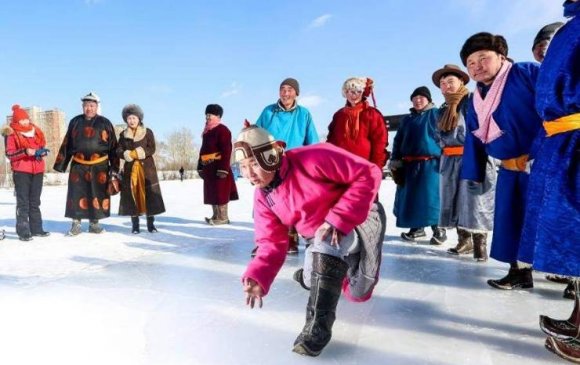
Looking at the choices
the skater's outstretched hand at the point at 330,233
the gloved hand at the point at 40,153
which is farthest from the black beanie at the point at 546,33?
the gloved hand at the point at 40,153

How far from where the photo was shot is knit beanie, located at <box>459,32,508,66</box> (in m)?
2.30

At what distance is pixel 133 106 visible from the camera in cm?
525

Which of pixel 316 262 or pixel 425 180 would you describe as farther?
pixel 425 180

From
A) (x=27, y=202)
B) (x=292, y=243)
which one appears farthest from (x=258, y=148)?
(x=27, y=202)

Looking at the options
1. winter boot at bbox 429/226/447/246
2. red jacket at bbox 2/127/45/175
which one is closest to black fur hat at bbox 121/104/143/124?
red jacket at bbox 2/127/45/175

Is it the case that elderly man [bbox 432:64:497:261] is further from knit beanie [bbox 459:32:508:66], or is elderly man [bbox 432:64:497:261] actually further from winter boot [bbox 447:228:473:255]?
knit beanie [bbox 459:32:508:66]

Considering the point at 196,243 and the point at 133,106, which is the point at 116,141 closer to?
the point at 133,106

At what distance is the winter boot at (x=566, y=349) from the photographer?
1550mm

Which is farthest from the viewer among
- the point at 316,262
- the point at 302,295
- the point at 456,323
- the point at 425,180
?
the point at 425,180

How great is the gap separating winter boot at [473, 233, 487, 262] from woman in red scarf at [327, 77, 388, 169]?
1.12 m

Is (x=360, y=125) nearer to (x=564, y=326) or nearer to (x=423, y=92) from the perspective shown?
(x=423, y=92)

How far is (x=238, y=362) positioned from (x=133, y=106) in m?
4.40

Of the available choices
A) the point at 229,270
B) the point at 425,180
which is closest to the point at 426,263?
the point at 425,180

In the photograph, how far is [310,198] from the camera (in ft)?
5.96
